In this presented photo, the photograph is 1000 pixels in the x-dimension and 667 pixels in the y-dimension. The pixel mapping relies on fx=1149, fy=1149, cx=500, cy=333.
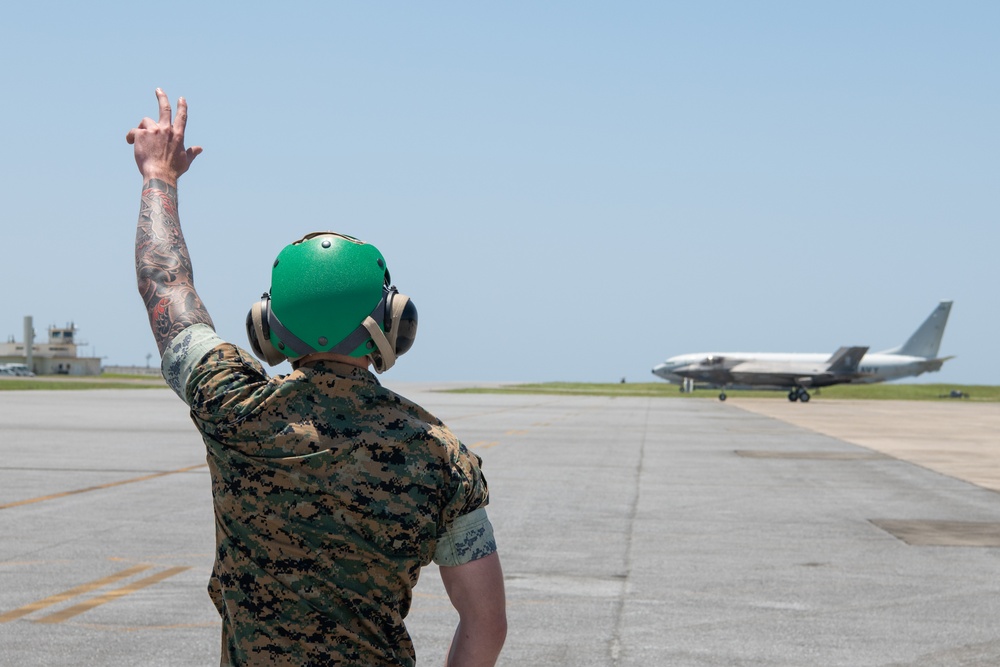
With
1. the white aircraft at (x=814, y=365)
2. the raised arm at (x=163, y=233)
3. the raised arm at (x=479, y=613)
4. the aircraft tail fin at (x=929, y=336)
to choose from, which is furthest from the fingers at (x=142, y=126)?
the aircraft tail fin at (x=929, y=336)

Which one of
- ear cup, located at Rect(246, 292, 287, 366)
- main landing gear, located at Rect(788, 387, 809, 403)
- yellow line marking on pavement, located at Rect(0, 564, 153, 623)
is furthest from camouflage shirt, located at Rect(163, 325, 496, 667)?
main landing gear, located at Rect(788, 387, 809, 403)

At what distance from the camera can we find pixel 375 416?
2.52m

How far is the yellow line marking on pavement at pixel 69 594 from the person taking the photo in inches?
313

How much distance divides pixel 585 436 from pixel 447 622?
2275 centimetres

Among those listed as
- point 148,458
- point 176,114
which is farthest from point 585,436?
point 176,114

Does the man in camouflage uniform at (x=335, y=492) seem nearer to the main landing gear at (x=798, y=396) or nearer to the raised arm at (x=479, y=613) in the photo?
the raised arm at (x=479, y=613)

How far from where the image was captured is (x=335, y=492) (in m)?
2.49

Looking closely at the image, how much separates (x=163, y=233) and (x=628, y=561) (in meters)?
8.50

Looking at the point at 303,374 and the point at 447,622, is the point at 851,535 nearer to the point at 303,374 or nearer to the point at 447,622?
the point at 447,622

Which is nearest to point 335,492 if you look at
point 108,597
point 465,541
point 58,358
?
point 465,541

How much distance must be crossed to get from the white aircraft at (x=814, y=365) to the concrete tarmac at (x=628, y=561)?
64742 millimetres

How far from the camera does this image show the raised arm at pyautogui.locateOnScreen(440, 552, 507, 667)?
2.49 m

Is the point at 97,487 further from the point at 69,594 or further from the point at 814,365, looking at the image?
the point at 814,365

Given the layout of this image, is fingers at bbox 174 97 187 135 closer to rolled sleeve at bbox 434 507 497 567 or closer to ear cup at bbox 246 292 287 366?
ear cup at bbox 246 292 287 366
